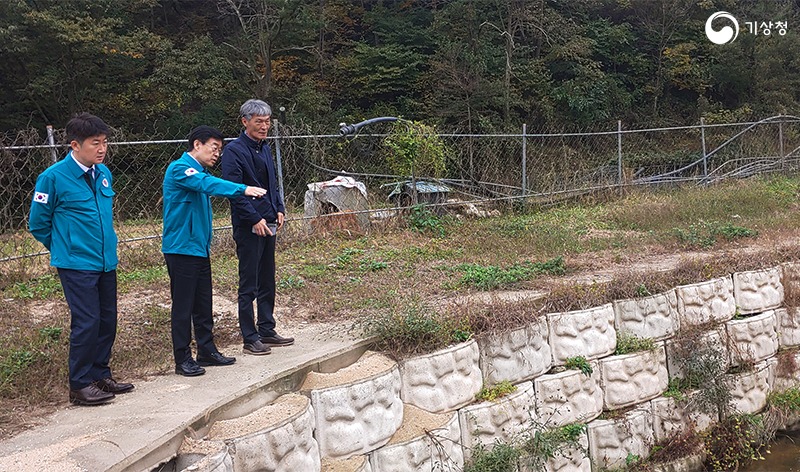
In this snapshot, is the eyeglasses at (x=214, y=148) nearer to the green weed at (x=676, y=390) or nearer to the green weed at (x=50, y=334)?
the green weed at (x=50, y=334)

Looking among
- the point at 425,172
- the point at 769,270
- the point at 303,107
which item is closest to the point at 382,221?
the point at 425,172

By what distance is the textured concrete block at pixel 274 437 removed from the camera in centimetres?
284

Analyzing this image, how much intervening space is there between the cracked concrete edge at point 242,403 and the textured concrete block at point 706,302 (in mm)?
3107

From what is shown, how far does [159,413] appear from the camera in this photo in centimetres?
301

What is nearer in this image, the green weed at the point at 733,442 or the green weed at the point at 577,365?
the green weed at the point at 577,365

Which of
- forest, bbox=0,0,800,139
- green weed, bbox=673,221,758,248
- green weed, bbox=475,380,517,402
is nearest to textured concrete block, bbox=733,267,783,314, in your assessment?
green weed, bbox=673,221,758,248

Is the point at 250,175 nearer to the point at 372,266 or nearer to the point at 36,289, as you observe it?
the point at 372,266

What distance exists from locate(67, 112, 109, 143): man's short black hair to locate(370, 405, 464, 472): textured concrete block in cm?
224

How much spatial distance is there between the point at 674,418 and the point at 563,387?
128 cm

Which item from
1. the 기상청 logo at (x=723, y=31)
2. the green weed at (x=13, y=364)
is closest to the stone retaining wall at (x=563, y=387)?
the green weed at (x=13, y=364)

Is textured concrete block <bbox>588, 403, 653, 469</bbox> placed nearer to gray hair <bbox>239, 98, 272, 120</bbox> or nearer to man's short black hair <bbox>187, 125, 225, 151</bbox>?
gray hair <bbox>239, 98, 272, 120</bbox>

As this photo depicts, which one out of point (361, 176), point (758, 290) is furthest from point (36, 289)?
point (758, 290)

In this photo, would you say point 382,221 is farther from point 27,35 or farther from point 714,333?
point 27,35

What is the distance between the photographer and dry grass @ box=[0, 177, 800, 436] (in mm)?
4137
